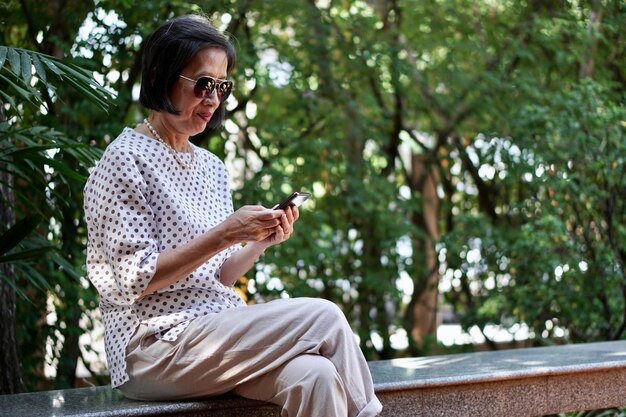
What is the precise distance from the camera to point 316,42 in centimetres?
666

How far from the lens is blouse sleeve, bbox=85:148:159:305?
2.49 meters

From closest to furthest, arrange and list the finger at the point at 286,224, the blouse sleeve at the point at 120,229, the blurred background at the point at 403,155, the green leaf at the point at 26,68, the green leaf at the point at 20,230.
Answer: the blouse sleeve at the point at 120,229, the finger at the point at 286,224, the green leaf at the point at 26,68, the green leaf at the point at 20,230, the blurred background at the point at 403,155

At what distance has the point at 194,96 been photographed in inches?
109

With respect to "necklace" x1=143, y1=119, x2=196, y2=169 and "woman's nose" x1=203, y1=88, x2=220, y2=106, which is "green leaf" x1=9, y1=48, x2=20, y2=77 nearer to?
"necklace" x1=143, y1=119, x2=196, y2=169

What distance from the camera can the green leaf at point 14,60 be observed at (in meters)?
2.74

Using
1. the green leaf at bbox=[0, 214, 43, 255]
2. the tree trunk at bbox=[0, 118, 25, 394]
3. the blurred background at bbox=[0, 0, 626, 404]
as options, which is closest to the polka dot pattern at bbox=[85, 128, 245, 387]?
the green leaf at bbox=[0, 214, 43, 255]

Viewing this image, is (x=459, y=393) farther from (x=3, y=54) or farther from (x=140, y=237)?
(x=3, y=54)

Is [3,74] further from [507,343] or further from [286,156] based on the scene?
[507,343]

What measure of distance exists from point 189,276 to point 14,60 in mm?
840

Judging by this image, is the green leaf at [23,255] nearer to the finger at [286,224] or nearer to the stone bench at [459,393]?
the stone bench at [459,393]

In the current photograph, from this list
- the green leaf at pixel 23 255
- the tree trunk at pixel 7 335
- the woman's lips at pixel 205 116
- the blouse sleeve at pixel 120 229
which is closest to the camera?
the blouse sleeve at pixel 120 229

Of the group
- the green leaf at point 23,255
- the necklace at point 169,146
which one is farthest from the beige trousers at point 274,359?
the green leaf at point 23,255

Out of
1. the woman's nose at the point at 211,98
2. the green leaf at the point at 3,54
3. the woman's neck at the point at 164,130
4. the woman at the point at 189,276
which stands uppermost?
the green leaf at the point at 3,54

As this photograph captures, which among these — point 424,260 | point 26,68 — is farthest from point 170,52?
point 424,260
